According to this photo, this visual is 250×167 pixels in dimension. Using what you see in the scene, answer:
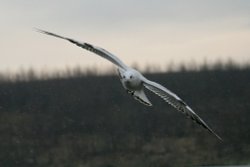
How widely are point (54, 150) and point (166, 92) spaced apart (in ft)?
66.2

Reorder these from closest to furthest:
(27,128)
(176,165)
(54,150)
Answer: (176,165)
(54,150)
(27,128)

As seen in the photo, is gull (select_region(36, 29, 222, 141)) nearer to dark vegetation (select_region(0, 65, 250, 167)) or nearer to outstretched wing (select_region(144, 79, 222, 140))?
outstretched wing (select_region(144, 79, 222, 140))

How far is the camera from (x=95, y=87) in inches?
1191

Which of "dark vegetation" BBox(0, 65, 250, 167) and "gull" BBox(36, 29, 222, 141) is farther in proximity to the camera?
"dark vegetation" BBox(0, 65, 250, 167)

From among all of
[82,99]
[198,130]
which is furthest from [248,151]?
[82,99]

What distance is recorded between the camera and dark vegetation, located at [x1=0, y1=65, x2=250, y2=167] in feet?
91.6

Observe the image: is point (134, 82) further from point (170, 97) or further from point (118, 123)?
point (118, 123)

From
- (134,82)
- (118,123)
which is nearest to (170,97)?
(134,82)

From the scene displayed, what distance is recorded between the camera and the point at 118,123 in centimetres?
3106

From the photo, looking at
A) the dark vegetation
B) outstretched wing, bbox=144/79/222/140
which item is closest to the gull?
outstretched wing, bbox=144/79/222/140

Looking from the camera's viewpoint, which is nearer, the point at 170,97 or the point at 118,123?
the point at 170,97

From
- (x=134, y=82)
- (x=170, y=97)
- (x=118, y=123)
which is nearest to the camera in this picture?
(x=134, y=82)

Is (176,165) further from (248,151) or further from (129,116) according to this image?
(129,116)

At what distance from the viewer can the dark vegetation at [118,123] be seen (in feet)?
91.6
